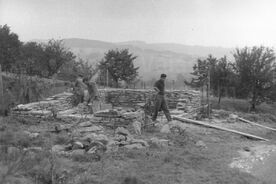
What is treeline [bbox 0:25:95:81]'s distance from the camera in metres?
22.1

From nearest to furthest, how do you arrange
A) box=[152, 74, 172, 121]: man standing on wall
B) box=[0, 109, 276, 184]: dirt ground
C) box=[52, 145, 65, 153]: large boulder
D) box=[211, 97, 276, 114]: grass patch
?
1. box=[0, 109, 276, 184]: dirt ground
2. box=[52, 145, 65, 153]: large boulder
3. box=[152, 74, 172, 121]: man standing on wall
4. box=[211, 97, 276, 114]: grass patch

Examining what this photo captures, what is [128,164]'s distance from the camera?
5.25m

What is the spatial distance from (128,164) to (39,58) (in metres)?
20.1

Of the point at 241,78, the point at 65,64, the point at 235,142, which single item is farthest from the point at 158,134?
the point at 65,64

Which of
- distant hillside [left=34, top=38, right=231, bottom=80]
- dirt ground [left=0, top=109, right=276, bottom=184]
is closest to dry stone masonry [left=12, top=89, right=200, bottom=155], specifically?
dirt ground [left=0, top=109, right=276, bottom=184]

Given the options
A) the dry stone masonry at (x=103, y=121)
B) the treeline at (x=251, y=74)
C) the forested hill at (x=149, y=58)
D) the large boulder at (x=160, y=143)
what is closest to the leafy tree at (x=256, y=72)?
the treeline at (x=251, y=74)

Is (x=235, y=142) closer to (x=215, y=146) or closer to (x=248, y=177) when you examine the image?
(x=215, y=146)

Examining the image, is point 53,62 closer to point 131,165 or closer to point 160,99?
point 160,99

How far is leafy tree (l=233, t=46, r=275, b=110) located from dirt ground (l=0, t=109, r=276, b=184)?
1360cm

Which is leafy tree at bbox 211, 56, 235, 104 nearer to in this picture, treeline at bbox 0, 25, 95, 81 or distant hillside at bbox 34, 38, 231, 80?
treeline at bbox 0, 25, 95, 81

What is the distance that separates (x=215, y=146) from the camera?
752cm

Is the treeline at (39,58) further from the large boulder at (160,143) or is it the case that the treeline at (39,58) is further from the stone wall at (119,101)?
the large boulder at (160,143)

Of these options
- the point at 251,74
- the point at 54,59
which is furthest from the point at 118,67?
the point at 251,74

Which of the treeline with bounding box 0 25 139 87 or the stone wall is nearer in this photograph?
the stone wall
